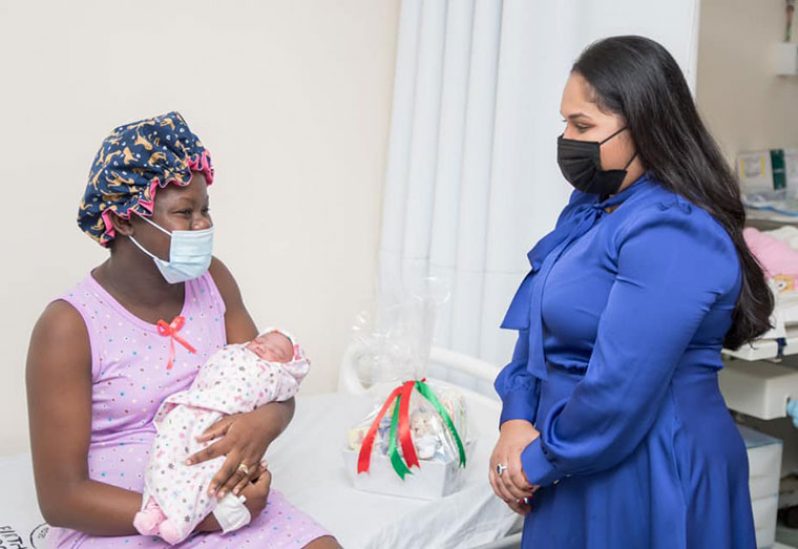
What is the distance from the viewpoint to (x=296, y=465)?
220 cm

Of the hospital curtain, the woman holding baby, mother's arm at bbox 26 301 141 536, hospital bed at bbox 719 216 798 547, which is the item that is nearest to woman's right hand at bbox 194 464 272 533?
the woman holding baby

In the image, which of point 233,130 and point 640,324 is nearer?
point 640,324

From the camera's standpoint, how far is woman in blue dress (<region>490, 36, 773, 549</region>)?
1.47m

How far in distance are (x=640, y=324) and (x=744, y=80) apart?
7.59 ft

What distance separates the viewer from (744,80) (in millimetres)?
3428

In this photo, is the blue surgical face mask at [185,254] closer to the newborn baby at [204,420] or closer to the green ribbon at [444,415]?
the newborn baby at [204,420]

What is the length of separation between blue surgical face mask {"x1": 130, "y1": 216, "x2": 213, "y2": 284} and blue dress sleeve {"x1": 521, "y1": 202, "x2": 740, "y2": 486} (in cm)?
72

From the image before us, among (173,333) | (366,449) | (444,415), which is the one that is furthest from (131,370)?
(444,415)

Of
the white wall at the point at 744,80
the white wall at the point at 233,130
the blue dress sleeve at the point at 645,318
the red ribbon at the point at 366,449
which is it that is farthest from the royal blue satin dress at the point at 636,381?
the white wall at the point at 744,80

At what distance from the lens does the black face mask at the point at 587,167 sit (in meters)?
1.58

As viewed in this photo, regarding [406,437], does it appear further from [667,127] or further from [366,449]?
[667,127]

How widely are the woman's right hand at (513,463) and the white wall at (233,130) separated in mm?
1254

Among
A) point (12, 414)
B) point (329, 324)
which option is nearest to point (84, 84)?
point (12, 414)

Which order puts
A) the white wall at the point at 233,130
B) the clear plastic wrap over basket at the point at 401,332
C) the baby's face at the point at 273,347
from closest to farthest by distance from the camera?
the baby's face at the point at 273,347
the clear plastic wrap over basket at the point at 401,332
the white wall at the point at 233,130
